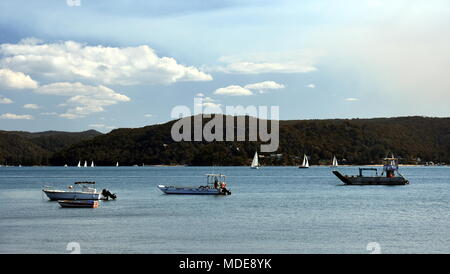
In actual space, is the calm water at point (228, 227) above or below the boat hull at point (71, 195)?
below

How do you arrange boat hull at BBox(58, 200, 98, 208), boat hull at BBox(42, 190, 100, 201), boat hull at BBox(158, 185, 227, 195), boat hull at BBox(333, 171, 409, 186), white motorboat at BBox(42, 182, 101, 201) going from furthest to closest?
boat hull at BBox(333, 171, 409, 186)
boat hull at BBox(158, 185, 227, 195)
white motorboat at BBox(42, 182, 101, 201)
boat hull at BBox(42, 190, 100, 201)
boat hull at BBox(58, 200, 98, 208)

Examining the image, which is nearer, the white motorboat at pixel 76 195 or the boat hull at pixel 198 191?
the white motorboat at pixel 76 195

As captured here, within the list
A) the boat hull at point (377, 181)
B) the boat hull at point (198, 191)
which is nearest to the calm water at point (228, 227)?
the boat hull at point (198, 191)

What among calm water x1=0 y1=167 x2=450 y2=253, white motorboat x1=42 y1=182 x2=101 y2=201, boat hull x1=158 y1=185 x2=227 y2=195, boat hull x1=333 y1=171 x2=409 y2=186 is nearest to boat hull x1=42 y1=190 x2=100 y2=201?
white motorboat x1=42 y1=182 x2=101 y2=201

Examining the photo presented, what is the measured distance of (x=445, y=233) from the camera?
4612cm

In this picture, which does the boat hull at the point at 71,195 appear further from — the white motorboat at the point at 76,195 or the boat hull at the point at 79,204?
the boat hull at the point at 79,204

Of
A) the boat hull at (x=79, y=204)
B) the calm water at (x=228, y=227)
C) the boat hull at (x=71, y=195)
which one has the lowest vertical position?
the calm water at (x=228, y=227)

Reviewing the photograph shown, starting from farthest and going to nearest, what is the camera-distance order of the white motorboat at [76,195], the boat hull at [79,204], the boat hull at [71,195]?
the white motorboat at [76,195] → the boat hull at [71,195] → the boat hull at [79,204]

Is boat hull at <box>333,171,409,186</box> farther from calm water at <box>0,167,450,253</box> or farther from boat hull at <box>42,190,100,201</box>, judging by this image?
boat hull at <box>42,190,100,201</box>

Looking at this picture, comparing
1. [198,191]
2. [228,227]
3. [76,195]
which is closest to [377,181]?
[198,191]

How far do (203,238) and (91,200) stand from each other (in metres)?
28.4

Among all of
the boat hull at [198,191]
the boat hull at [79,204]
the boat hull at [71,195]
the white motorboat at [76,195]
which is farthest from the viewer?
the boat hull at [198,191]
